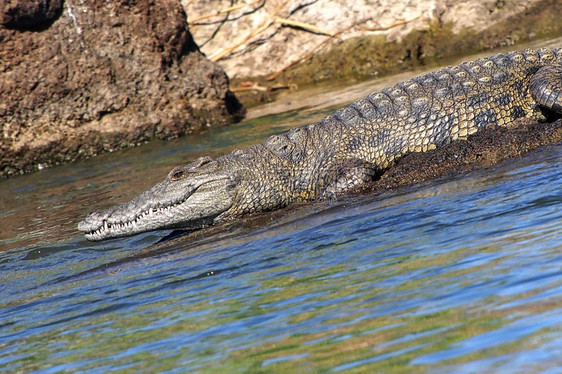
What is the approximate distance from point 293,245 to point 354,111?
2.22m

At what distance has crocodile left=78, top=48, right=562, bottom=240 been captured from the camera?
6.78 meters

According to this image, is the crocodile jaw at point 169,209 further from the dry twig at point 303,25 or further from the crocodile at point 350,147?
the dry twig at point 303,25

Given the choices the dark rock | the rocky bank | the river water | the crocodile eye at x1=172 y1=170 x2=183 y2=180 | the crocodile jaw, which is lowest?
the river water

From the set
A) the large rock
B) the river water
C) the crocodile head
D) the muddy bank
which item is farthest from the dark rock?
the crocodile head

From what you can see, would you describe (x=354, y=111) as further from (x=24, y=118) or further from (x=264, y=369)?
(x=24, y=118)

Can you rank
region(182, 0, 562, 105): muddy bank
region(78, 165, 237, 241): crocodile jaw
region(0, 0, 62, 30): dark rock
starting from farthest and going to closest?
region(182, 0, 562, 105): muddy bank
region(0, 0, 62, 30): dark rock
region(78, 165, 237, 241): crocodile jaw

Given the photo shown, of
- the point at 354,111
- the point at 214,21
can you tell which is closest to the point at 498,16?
the point at 214,21

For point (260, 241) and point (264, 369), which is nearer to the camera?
point (264, 369)

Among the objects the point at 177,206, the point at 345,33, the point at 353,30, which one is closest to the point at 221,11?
the point at 345,33

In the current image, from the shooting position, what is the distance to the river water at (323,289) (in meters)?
3.05

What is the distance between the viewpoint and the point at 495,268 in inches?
145

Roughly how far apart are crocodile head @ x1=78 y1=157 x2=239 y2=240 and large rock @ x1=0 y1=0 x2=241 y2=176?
17.2 feet

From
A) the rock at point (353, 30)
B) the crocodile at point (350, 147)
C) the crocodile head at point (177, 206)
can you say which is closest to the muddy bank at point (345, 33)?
the rock at point (353, 30)

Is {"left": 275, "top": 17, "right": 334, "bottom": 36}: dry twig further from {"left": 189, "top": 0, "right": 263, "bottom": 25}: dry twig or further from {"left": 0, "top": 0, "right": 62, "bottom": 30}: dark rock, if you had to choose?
{"left": 0, "top": 0, "right": 62, "bottom": 30}: dark rock
